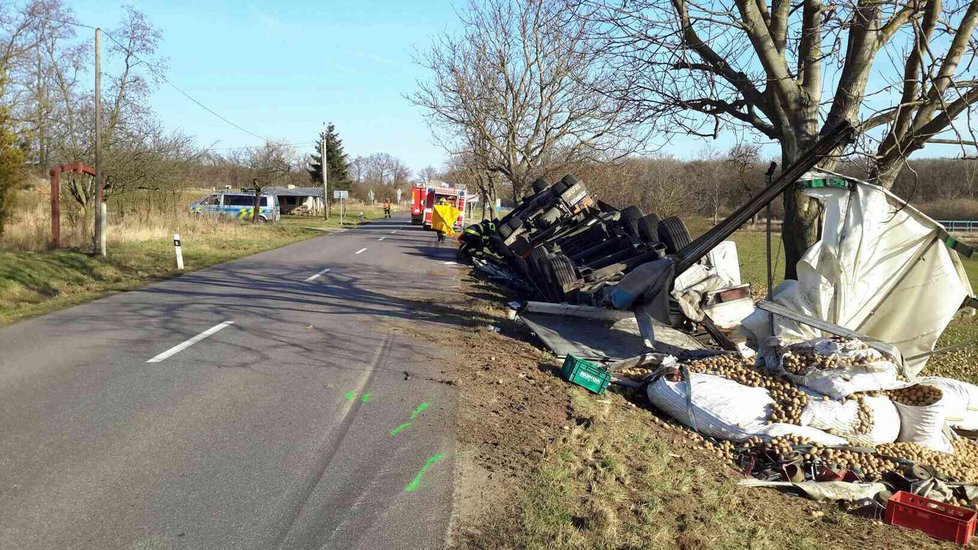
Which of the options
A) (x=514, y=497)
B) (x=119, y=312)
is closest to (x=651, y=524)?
(x=514, y=497)

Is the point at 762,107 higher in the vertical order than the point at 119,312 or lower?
higher

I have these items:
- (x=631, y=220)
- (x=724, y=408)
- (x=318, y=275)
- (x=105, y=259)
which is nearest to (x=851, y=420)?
(x=724, y=408)

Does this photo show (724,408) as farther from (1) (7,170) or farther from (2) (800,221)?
(1) (7,170)

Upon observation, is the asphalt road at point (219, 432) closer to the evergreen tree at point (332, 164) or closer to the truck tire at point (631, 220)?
the truck tire at point (631, 220)

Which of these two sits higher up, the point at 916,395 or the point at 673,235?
the point at 673,235

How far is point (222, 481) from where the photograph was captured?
461cm

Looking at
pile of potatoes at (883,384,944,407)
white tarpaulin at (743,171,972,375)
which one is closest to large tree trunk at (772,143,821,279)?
white tarpaulin at (743,171,972,375)

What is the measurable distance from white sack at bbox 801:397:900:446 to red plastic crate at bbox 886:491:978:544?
1.15m

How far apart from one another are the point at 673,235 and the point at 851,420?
6.47 meters

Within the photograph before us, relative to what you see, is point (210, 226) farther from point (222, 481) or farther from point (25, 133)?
point (222, 481)

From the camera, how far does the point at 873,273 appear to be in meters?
8.25

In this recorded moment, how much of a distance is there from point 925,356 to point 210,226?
29267 millimetres

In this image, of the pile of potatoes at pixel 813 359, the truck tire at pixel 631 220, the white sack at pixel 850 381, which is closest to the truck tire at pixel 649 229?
the truck tire at pixel 631 220

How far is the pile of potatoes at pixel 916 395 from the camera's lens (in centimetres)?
686
